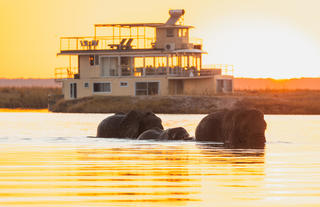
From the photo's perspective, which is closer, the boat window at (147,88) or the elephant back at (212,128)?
the elephant back at (212,128)

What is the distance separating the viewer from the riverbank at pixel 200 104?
7825 centimetres

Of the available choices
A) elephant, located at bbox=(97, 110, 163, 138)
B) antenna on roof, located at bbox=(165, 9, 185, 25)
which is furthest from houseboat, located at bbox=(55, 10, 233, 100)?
elephant, located at bbox=(97, 110, 163, 138)

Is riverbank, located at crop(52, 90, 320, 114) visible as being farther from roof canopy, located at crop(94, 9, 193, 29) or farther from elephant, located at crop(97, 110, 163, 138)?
elephant, located at crop(97, 110, 163, 138)

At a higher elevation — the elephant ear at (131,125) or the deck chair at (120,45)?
the deck chair at (120,45)

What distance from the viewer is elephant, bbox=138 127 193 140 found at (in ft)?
105

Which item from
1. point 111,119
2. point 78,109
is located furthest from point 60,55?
point 111,119

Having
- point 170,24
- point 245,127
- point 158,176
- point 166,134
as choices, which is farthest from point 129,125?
point 170,24

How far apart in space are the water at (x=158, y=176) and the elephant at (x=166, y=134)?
5139 mm

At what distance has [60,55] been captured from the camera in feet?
308

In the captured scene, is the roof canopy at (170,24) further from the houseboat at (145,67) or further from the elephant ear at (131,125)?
the elephant ear at (131,125)

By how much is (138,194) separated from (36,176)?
3.69m

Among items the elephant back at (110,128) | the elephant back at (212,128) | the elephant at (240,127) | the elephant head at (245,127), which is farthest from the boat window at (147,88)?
the elephant head at (245,127)

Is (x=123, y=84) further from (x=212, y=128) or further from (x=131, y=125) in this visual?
(x=212, y=128)

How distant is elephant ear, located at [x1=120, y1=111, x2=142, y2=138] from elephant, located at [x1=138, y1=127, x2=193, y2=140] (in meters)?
0.91
